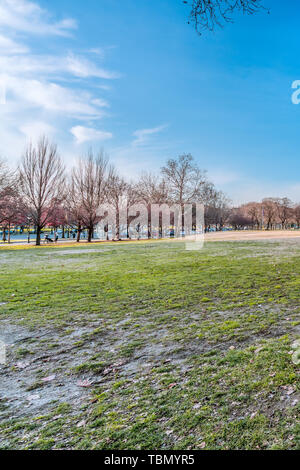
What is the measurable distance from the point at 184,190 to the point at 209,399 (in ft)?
162

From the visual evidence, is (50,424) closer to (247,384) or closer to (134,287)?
(247,384)

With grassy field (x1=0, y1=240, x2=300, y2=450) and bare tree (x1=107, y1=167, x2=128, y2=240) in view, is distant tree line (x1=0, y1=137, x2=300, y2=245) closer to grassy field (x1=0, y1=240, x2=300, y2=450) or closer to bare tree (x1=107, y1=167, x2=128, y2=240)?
bare tree (x1=107, y1=167, x2=128, y2=240)

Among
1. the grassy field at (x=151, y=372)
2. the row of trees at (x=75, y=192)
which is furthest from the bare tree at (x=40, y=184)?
the grassy field at (x=151, y=372)

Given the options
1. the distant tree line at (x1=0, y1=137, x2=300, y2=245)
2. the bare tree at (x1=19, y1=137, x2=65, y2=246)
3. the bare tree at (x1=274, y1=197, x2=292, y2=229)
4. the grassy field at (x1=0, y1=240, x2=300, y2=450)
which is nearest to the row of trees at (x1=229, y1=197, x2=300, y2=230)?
the bare tree at (x1=274, y1=197, x2=292, y2=229)

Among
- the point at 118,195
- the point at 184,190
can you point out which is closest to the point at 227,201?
the point at 184,190

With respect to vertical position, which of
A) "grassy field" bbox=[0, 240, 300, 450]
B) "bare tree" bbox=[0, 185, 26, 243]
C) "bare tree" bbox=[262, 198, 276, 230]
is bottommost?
"grassy field" bbox=[0, 240, 300, 450]

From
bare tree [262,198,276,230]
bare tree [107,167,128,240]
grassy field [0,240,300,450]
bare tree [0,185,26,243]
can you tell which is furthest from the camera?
bare tree [262,198,276,230]

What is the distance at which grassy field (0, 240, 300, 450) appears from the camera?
2.51 meters

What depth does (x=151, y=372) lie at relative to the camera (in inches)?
142

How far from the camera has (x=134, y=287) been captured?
882cm

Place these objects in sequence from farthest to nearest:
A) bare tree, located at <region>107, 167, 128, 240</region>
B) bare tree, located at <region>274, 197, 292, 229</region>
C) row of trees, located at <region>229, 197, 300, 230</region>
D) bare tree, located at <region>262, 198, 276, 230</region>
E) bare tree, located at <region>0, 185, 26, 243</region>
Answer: bare tree, located at <region>274, 197, 292, 229</region>
row of trees, located at <region>229, 197, 300, 230</region>
bare tree, located at <region>262, 198, 276, 230</region>
bare tree, located at <region>107, 167, 128, 240</region>
bare tree, located at <region>0, 185, 26, 243</region>

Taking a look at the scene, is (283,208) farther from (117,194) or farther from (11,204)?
(11,204)

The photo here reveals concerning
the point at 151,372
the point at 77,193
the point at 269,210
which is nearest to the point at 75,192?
the point at 77,193

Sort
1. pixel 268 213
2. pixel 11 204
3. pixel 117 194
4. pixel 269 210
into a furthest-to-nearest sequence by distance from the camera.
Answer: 1. pixel 268 213
2. pixel 269 210
3. pixel 117 194
4. pixel 11 204
